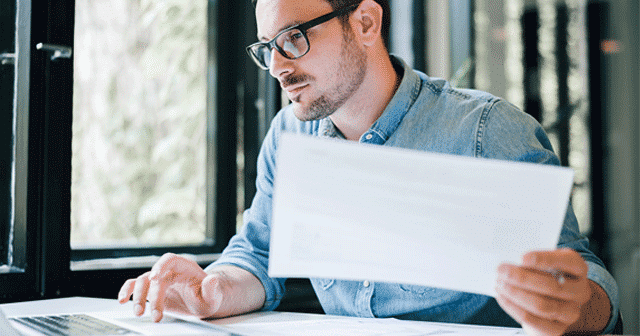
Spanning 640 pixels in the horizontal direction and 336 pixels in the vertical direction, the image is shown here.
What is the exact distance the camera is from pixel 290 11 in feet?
3.41

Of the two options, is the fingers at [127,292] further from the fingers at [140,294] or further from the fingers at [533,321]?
the fingers at [533,321]

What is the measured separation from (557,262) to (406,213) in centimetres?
18

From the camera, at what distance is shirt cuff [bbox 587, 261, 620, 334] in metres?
0.73

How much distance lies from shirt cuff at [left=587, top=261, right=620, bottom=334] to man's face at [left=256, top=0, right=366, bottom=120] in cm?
57

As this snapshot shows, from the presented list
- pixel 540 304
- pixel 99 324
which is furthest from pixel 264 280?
pixel 540 304

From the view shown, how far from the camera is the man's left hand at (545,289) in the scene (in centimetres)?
57

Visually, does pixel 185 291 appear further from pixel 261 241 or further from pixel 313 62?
pixel 313 62

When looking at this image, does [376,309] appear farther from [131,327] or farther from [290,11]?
[290,11]

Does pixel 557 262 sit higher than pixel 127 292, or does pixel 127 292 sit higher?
pixel 557 262

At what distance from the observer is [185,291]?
Result: 33.5 inches

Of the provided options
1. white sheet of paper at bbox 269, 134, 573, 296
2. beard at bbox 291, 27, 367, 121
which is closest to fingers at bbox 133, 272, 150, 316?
white sheet of paper at bbox 269, 134, 573, 296

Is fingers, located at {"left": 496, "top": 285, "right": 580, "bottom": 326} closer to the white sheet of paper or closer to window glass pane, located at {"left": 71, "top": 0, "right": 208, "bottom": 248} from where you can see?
the white sheet of paper

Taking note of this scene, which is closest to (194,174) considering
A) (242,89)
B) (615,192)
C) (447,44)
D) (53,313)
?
(242,89)

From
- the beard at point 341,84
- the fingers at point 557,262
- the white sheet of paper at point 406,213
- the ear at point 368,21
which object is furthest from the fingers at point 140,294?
→ the ear at point 368,21
